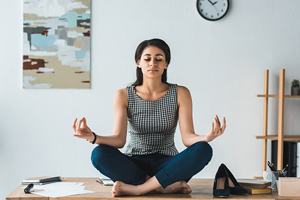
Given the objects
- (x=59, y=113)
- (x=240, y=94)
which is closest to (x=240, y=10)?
(x=240, y=94)

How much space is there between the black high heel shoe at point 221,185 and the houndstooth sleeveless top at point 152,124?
35cm

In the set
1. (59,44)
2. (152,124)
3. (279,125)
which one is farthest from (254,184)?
(59,44)

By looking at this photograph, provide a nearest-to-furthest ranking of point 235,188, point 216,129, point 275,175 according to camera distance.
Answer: point 216,129 → point 235,188 → point 275,175

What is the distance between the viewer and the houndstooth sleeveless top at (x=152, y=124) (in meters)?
2.09

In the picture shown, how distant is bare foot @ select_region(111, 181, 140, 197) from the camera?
177cm

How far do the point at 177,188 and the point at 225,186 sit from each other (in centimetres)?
24

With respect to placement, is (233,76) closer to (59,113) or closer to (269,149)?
(269,149)

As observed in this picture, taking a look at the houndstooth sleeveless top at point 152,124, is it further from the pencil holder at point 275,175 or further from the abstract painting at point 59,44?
the abstract painting at point 59,44

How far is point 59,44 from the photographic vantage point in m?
3.10

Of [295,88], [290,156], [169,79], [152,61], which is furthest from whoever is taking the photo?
[169,79]

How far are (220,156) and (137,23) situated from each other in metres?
1.36

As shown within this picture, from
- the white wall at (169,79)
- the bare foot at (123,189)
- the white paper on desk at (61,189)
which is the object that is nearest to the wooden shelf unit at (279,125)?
the white wall at (169,79)

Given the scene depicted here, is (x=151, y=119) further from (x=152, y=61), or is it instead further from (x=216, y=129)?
(x=216, y=129)

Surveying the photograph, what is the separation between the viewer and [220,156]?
3107mm
